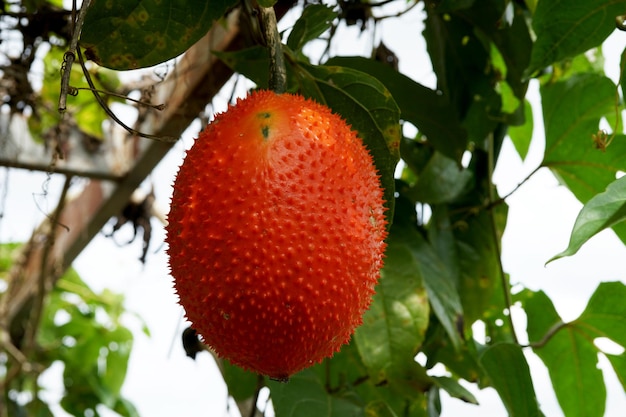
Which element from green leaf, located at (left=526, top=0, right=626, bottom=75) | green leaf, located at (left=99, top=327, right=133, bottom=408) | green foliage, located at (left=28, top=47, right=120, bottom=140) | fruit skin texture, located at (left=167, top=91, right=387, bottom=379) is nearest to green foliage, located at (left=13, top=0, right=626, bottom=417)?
green leaf, located at (left=526, top=0, right=626, bottom=75)

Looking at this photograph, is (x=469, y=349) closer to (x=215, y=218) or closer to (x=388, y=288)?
(x=388, y=288)

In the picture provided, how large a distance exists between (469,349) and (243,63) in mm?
575

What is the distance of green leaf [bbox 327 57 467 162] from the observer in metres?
1.01

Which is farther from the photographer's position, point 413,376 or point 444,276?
point 444,276

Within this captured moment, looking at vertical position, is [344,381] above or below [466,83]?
below

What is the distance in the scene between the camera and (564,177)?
1.17 metres

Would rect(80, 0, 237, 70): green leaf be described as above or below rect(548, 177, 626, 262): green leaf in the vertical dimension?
above

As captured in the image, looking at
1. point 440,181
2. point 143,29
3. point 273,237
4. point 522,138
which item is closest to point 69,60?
point 143,29

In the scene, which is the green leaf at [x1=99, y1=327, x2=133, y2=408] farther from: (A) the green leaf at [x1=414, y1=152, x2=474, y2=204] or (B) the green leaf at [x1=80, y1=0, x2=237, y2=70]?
(B) the green leaf at [x1=80, y1=0, x2=237, y2=70]

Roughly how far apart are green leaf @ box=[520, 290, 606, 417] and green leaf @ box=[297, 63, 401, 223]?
0.51m

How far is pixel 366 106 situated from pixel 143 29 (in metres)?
0.24

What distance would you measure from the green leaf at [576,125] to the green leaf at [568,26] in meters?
0.30

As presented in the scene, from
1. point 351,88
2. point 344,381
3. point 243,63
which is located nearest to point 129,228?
point 344,381

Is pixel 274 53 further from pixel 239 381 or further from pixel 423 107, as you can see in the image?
pixel 239 381
